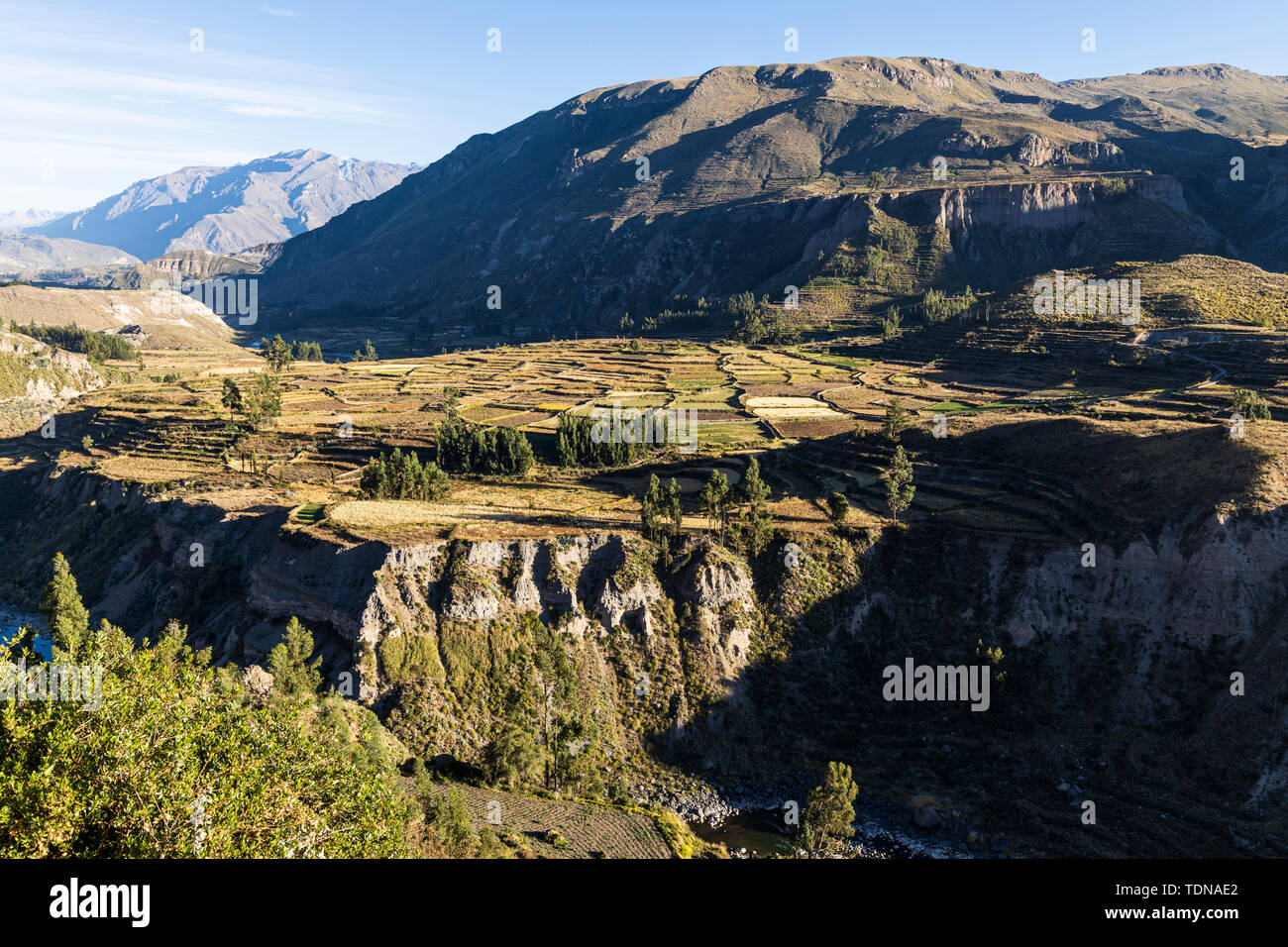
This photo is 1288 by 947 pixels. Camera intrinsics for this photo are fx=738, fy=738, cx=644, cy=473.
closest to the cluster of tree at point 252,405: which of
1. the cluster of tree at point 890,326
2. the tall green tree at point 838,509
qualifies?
the tall green tree at point 838,509

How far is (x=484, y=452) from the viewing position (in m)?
100

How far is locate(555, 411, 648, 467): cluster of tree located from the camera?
102 m

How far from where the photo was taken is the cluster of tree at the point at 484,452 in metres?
98.7

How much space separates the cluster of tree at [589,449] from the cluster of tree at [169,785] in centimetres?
7039

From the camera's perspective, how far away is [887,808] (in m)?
Result: 62.2

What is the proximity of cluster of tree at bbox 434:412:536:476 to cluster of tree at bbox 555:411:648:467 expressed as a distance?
15.8 ft

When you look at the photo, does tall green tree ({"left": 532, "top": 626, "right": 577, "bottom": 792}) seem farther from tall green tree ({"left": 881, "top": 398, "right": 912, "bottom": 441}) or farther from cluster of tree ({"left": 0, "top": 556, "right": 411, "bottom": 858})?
tall green tree ({"left": 881, "top": 398, "right": 912, "bottom": 441})

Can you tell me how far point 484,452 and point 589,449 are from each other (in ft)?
46.7

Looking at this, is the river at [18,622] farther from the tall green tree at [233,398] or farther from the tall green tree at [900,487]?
the tall green tree at [900,487]

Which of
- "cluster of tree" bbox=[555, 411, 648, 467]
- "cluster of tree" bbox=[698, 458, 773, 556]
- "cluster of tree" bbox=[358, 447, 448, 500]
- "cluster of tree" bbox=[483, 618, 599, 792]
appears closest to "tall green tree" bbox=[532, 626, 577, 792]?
"cluster of tree" bbox=[483, 618, 599, 792]

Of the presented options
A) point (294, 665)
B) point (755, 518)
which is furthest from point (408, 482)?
point (755, 518)

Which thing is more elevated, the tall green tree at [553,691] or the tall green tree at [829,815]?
the tall green tree at [553,691]

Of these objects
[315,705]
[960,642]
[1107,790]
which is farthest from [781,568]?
[315,705]

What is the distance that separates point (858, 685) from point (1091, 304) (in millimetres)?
124410
